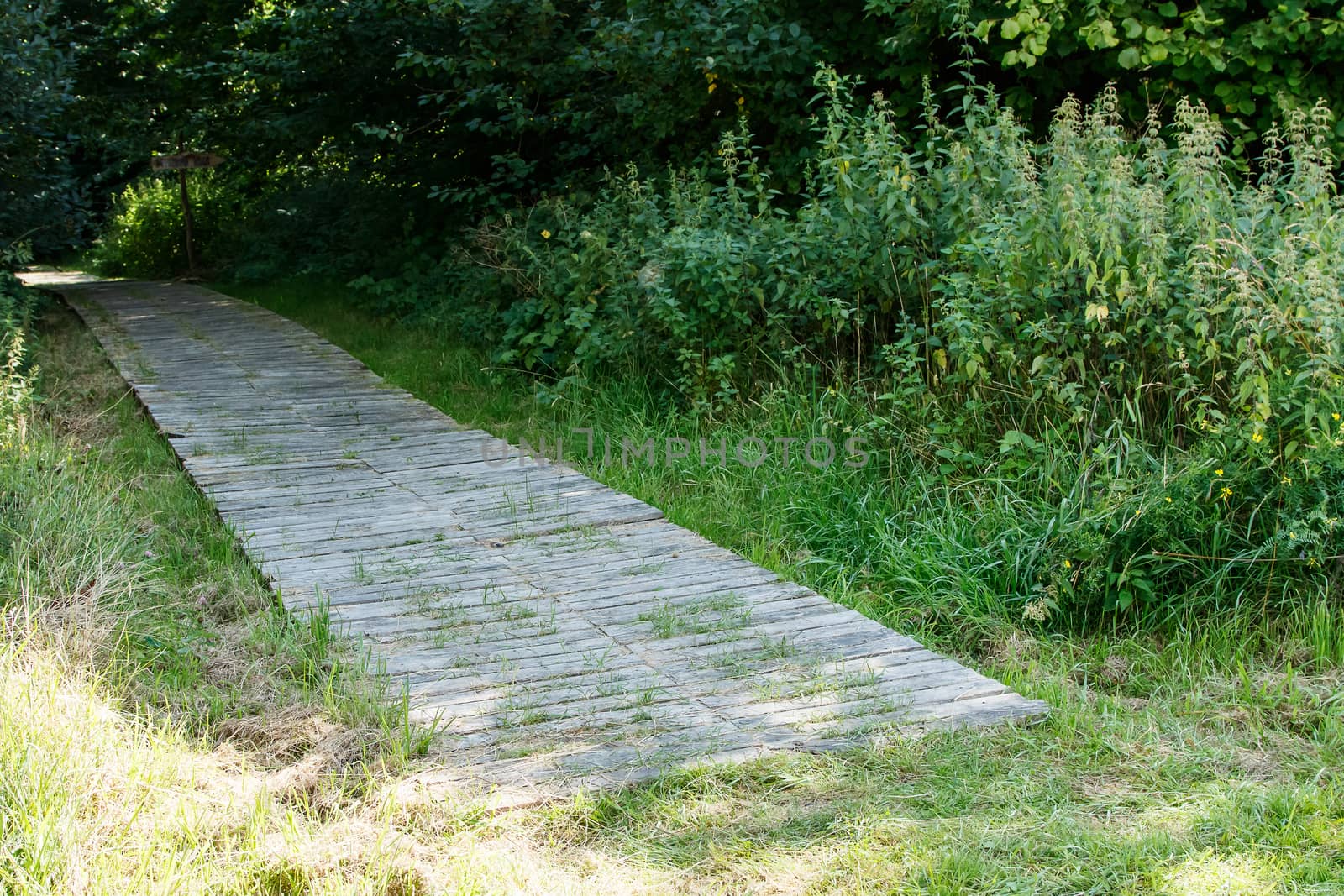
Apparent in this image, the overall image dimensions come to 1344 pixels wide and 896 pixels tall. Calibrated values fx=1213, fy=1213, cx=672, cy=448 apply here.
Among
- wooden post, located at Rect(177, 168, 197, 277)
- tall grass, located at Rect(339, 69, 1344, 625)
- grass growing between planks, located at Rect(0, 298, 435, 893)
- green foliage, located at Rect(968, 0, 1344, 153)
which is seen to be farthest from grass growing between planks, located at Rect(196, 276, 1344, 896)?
wooden post, located at Rect(177, 168, 197, 277)

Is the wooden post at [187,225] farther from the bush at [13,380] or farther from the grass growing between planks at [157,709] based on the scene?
the grass growing between planks at [157,709]

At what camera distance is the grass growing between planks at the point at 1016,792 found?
9.01ft

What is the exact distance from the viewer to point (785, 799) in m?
3.08


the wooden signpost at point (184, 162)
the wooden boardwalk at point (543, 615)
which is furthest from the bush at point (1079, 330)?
the wooden signpost at point (184, 162)

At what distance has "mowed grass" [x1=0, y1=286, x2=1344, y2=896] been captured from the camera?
2691mm

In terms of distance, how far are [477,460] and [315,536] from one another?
1553mm

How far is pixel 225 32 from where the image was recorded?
15109 millimetres

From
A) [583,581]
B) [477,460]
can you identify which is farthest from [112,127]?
[583,581]

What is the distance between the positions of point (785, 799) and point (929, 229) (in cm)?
391

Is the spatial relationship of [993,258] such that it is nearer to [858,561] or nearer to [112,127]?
[858,561]

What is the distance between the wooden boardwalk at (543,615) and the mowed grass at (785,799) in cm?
19

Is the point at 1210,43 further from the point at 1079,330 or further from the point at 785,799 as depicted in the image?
the point at 785,799

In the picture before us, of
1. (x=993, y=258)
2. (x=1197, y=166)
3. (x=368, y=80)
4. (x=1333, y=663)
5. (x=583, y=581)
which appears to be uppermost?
(x=368, y=80)

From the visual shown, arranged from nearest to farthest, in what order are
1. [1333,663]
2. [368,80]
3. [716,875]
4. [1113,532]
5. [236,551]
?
[716,875], [1333,663], [1113,532], [236,551], [368,80]
